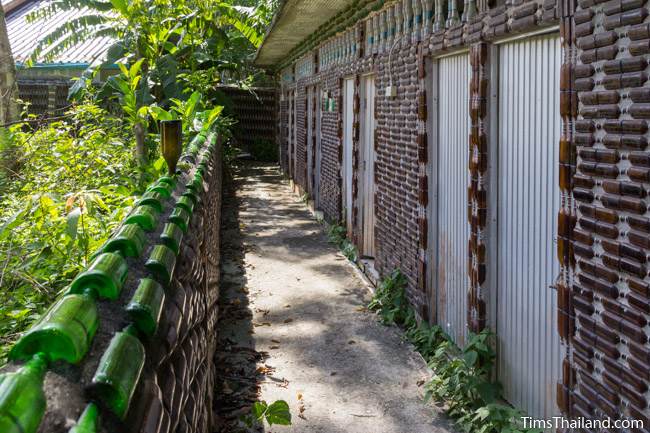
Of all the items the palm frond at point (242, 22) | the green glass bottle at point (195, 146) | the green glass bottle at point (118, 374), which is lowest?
the green glass bottle at point (118, 374)

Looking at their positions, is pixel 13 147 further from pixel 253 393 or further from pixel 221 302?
pixel 253 393

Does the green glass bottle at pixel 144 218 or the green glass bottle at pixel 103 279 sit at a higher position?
the green glass bottle at pixel 144 218

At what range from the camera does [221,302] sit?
7465 mm

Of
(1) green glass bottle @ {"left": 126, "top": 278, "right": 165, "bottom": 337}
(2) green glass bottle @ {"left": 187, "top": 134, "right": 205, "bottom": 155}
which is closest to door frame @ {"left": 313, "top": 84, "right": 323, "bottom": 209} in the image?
(2) green glass bottle @ {"left": 187, "top": 134, "right": 205, "bottom": 155}

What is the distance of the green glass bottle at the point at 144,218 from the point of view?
2.44 m

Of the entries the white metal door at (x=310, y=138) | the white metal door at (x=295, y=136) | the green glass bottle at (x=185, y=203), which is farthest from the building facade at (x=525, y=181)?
the white metal door at (x=295, y=136)

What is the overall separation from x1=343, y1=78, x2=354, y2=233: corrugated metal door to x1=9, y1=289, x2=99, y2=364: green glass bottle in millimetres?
8448

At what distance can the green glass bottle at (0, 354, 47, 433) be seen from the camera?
0.95 metres

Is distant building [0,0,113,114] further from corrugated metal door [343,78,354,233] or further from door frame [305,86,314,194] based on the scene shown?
corrugated metal door [343,78,354,233]

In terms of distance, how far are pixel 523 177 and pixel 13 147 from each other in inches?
210

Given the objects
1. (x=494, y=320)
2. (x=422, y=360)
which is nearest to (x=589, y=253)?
(x=494, y=320)

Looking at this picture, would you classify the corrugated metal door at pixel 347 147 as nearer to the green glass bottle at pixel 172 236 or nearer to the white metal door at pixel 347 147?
the white metal door at pixel 347 147

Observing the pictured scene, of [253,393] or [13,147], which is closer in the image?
[253,393]

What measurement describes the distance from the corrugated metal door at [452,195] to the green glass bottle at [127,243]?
354 centimetres
